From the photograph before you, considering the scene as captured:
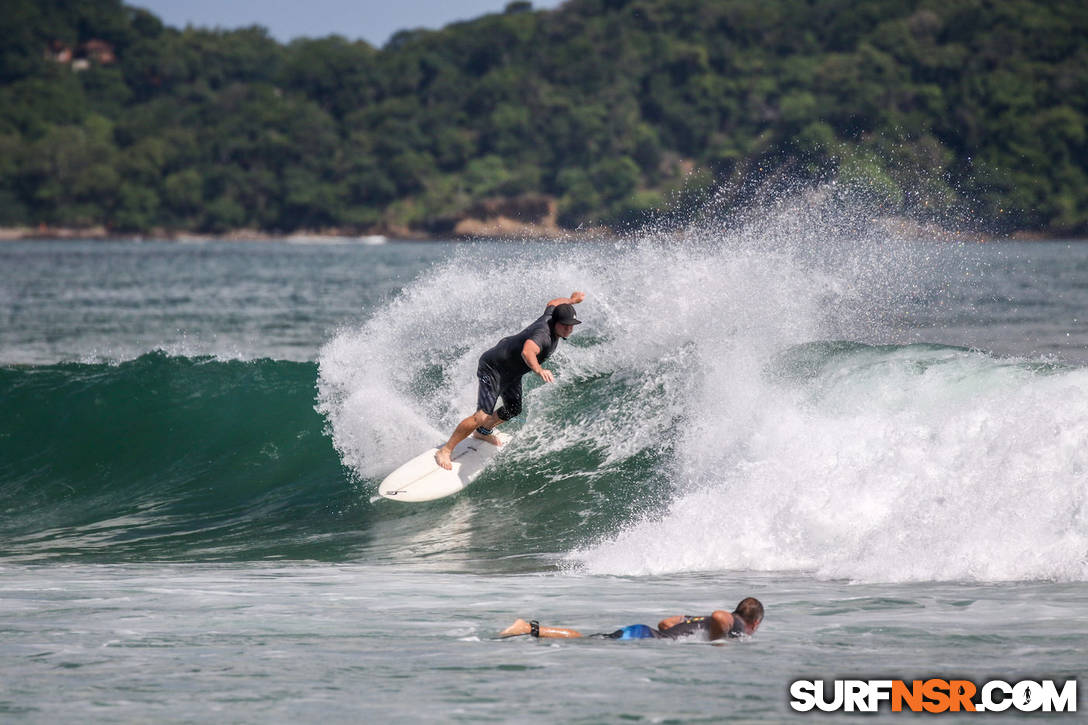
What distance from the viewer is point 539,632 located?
7395 mm

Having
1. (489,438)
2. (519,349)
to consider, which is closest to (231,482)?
(489,438)

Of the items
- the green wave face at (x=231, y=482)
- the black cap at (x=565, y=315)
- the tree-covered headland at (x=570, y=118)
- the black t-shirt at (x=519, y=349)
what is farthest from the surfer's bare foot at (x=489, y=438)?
the tree-covered headland at (x=570, y=118)

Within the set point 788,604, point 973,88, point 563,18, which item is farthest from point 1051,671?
point 563,18

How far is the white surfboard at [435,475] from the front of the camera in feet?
39.9

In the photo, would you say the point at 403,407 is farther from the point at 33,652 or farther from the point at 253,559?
the point at 33,652

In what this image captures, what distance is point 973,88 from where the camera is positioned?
105 m

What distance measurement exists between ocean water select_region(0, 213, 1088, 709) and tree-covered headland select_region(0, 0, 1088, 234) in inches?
2720

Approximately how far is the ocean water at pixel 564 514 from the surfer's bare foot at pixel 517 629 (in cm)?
7

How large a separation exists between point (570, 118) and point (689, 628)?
420 feet

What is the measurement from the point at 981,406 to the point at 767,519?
2157 mm

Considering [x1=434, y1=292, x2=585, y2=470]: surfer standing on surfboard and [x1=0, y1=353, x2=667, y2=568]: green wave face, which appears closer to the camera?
[x1=434, y1=292, x2=585, y2=470]: surfer standing on surfboard

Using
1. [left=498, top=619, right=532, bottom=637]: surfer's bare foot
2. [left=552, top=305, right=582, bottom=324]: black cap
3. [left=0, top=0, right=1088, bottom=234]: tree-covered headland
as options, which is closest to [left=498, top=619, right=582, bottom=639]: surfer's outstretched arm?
[left=498, top=619, right=532, bottom=637]: surfer's bare foot

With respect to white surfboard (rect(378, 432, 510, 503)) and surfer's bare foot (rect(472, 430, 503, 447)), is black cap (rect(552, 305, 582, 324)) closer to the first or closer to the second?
surfer's bare foot (rect(472, 430, 503, 447))

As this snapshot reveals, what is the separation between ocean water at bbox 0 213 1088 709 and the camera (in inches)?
270
